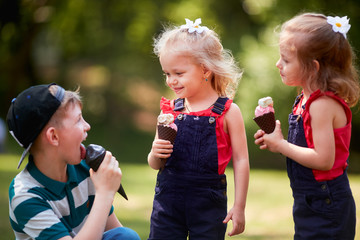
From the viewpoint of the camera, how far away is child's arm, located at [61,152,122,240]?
10.6 feet

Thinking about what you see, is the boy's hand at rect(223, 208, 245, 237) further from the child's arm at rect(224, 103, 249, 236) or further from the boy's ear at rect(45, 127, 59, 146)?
the boy's ear at rect(45, 127, 59, 146)

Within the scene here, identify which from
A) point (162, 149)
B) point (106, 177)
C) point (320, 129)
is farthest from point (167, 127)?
point (320, 129)

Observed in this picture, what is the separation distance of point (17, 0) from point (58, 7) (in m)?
1.74

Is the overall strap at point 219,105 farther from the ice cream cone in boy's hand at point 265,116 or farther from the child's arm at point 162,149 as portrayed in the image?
the child's arm at point 162,149

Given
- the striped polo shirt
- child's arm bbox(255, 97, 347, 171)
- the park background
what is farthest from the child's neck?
the park background

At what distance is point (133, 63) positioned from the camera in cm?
2142

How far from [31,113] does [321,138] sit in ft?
6.22

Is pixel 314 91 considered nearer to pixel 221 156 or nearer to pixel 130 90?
pixel 221 156

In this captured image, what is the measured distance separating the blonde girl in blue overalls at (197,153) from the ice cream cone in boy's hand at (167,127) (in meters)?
0.05

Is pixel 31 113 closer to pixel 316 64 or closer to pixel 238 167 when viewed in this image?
pixel 238 167

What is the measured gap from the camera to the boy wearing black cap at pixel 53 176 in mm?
3217

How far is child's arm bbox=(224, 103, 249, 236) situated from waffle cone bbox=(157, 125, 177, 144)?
406 millimetres

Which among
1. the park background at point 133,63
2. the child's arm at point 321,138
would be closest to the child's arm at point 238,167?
the child's arm at point 321,138

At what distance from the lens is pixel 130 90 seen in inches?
895
